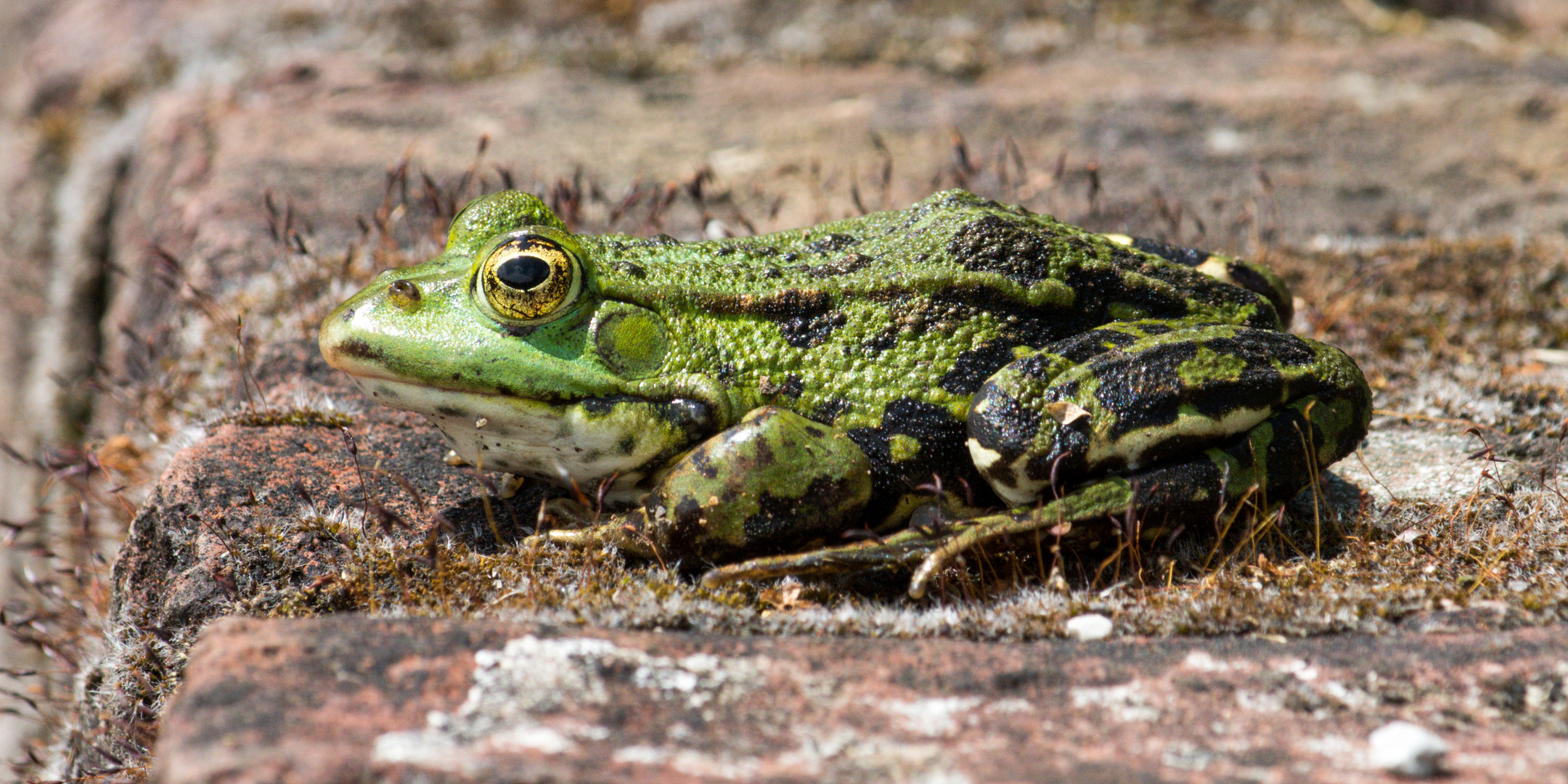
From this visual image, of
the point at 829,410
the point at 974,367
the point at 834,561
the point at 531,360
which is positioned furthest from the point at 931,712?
the point at 531,360

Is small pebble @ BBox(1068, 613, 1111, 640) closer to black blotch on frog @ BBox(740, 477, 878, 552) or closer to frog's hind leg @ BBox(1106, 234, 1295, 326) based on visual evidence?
black blotch on frog @ BBox(740, 477, 878, 552)

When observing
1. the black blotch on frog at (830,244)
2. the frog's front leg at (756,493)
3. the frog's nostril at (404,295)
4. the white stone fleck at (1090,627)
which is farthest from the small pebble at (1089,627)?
the frog's nostril at (404,295)

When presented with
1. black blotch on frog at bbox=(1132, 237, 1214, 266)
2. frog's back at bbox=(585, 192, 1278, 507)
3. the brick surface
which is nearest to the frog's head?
frog's back at bbox=(585, 192, 1278, 507)

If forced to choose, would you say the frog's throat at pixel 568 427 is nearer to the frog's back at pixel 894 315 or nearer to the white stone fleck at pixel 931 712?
the frog's back at pixel 894 315

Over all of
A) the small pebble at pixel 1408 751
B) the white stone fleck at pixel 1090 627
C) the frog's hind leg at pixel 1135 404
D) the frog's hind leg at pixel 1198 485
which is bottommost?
the white stone fleck at pixel 1090 627

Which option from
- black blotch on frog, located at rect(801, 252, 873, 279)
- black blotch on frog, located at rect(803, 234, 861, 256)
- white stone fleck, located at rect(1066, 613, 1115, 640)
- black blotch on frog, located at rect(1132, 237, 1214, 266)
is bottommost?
white stone fleck, located at rect(1066, 613, 1115, 640)

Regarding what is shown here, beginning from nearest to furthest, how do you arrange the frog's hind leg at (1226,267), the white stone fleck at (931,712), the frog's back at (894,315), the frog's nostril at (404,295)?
the white stone fleck at (931,712) < the frog's nostril at (404,295) < the frog's back at (894,315) < the frog's hind leg at (1226,267)

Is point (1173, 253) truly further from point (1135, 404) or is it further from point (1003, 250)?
point (1135, 404)
